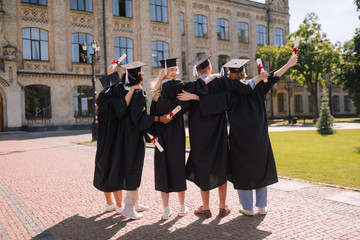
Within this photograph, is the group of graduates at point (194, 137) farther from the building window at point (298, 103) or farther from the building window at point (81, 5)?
the building window at point (298, 103)

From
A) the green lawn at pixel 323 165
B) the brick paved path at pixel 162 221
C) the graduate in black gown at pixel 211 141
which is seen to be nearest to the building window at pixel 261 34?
the green lawn at pixel 323 165

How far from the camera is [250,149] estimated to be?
4539 millimetres

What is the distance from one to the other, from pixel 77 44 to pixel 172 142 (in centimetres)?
2618

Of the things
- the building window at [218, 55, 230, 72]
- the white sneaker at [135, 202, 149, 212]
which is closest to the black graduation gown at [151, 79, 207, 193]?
the white sneaker at [135, 202, 149, 212]

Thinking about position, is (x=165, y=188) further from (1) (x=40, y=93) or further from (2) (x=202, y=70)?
(1) (x=40, y=93)

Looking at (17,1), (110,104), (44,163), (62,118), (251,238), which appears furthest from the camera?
(62,118)

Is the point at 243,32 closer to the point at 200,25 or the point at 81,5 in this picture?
the point at 200,25

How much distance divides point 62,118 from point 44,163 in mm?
18307

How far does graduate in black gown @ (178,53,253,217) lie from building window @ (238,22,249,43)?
36603 millimetres

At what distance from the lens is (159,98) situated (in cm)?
479

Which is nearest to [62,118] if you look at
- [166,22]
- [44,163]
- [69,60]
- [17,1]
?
[69,60]

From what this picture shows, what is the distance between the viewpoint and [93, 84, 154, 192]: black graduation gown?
462 cm

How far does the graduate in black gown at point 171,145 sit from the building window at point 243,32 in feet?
120

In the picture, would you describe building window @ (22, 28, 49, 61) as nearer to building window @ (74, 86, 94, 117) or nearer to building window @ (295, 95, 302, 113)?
building window @ (74, 86, 94, 117)
